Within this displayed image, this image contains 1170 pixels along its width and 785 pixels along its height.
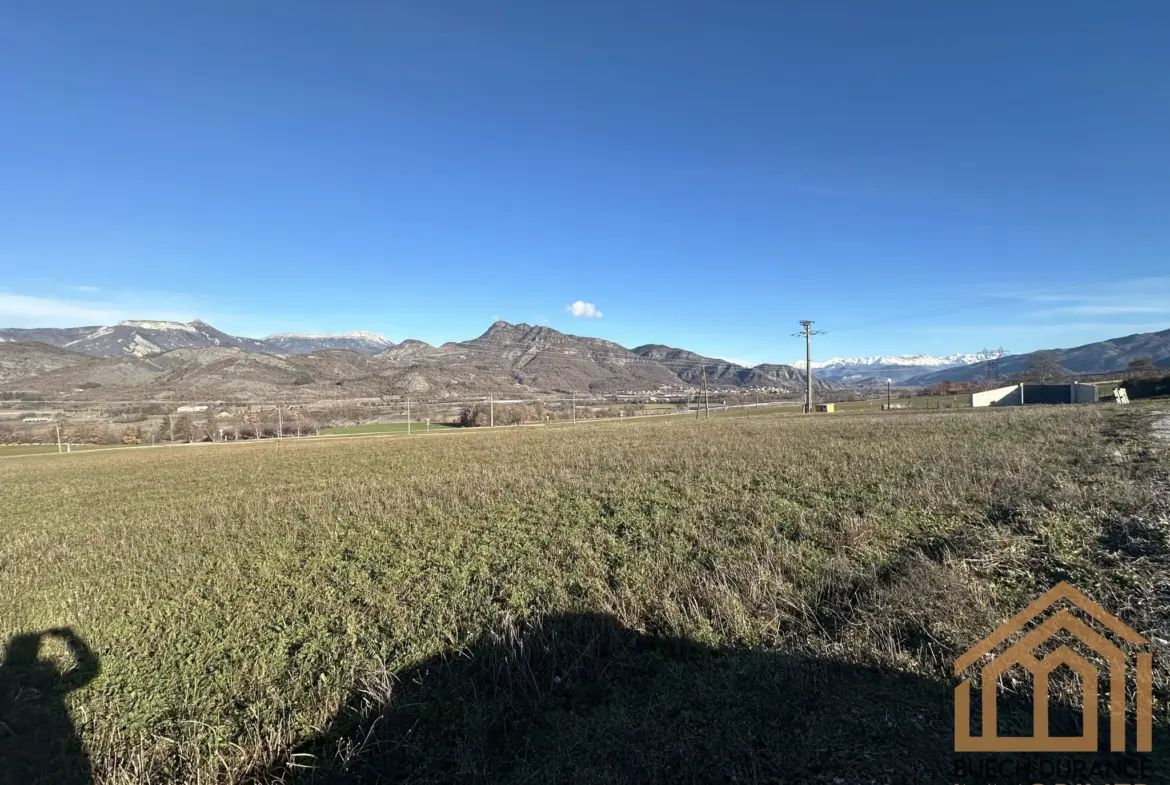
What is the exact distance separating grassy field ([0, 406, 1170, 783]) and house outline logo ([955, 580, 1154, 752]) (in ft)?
0.43

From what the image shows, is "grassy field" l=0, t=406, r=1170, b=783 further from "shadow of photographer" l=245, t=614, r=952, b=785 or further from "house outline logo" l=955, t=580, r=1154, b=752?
"house outline logo" l=955, t=580, r=1154, b=752

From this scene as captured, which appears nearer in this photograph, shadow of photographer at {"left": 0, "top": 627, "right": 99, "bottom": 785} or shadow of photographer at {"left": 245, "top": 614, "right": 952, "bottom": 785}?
shadow of photographer at {"left": 245, "top": 614, "right": 952, "bottom": 785}

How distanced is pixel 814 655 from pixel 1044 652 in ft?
5.97

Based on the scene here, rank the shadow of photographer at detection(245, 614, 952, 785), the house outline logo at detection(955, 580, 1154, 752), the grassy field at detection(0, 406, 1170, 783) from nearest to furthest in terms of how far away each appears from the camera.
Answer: the house outline logo at detection(955, 580, 1154, 752) → the shadow of photographer at detection(245, 614, 952, 785) → the grassy field at detection(0, 406, 1170, 783)

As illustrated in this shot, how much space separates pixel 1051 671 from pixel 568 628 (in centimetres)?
432

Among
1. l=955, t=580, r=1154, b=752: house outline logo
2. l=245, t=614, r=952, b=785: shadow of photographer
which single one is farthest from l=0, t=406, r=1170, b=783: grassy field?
l=955, t=580, r=1154, b=752: house outline logo

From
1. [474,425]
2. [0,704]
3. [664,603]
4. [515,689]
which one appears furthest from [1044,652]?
[474,425]

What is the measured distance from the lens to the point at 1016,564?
5.70m

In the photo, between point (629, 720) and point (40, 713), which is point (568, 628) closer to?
point (629, 720)

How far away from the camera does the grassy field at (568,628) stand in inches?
148

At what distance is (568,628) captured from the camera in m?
5.48

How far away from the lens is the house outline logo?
311 cm

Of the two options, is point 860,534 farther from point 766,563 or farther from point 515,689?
point 515,689

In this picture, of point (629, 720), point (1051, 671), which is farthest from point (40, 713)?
point (1051, 671)
